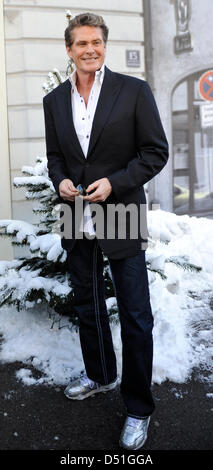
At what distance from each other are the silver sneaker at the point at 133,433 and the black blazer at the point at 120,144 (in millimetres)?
803

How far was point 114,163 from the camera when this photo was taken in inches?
85.7

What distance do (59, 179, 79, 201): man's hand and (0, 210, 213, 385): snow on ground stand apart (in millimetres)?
1069

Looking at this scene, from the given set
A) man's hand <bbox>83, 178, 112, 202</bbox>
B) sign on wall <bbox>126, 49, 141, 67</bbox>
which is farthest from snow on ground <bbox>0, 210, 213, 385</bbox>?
sign on wall <bbox>126, 49, 141, 67</bbox>

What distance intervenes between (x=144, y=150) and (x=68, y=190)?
0.39 metres

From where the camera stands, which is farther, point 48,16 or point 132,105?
point 48,16

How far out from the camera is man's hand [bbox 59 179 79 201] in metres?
2.19

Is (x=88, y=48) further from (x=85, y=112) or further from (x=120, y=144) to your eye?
(x=120, y=144)

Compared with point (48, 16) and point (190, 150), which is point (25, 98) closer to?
point (48, 16)

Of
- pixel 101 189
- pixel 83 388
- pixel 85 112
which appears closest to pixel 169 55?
pixel 85 112

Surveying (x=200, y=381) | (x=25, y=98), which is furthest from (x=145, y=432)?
(x=25, y=98)

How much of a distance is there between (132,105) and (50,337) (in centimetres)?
194

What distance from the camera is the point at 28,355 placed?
10.6 ft

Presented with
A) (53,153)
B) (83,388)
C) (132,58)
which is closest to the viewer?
(53,153)

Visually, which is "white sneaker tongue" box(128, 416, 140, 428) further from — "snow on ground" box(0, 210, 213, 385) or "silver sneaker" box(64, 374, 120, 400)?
Answer: "snow on ground" box(0, 210, 213, 385)
